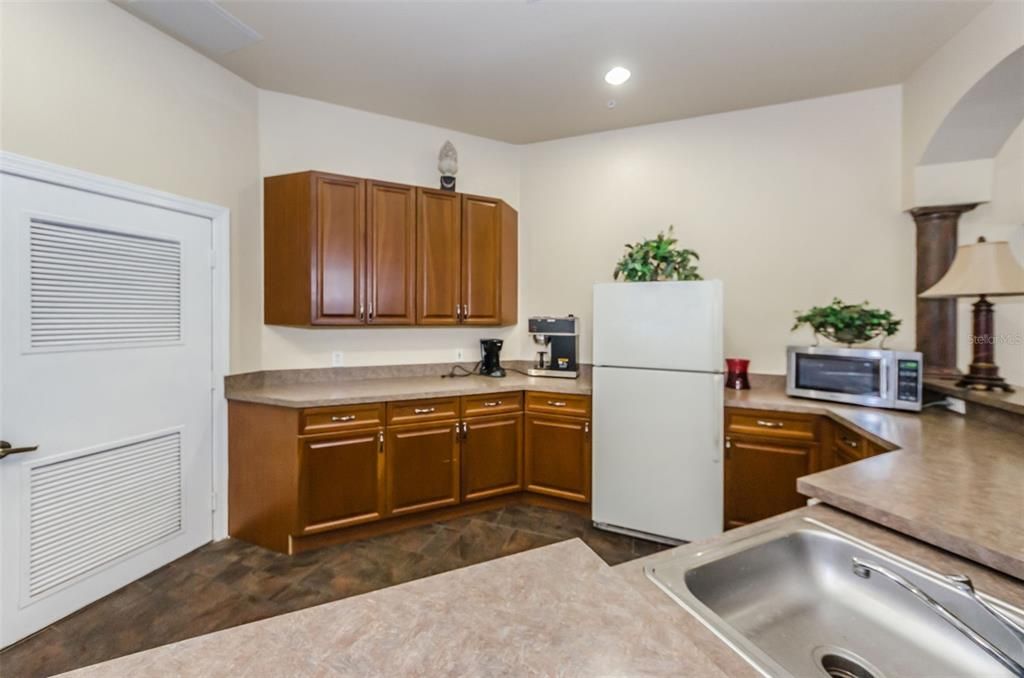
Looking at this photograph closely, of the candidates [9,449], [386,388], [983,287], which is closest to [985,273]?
[983,287]

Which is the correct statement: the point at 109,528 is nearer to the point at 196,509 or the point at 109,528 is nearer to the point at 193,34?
the point at 196,509

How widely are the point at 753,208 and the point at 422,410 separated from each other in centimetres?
273

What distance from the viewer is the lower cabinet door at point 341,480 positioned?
2496 millimetres

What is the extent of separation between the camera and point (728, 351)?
323cm

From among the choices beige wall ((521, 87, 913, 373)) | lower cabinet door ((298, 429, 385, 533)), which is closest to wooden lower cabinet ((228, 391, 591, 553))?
lower cabinet door ((298, 429, 385, 533))

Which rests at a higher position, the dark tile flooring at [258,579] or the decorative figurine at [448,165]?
the decorative figurine at [448,165]

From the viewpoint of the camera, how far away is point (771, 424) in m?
2.51

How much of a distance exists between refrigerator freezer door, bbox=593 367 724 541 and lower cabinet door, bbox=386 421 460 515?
0.95 metres

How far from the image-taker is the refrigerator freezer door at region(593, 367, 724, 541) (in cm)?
254

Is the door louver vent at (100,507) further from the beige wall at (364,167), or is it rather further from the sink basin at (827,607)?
the sink basin at (827,607)

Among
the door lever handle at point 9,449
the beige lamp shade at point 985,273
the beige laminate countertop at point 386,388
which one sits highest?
the beige lamp shade at point 985,273

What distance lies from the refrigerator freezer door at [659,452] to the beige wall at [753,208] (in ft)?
2.90

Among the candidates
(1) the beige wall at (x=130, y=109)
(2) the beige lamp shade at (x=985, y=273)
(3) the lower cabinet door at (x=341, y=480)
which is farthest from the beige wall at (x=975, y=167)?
(1) the beige wall at (x=130, y=109)

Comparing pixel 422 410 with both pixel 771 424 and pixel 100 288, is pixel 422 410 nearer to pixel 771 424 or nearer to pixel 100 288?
pixel 100 288
